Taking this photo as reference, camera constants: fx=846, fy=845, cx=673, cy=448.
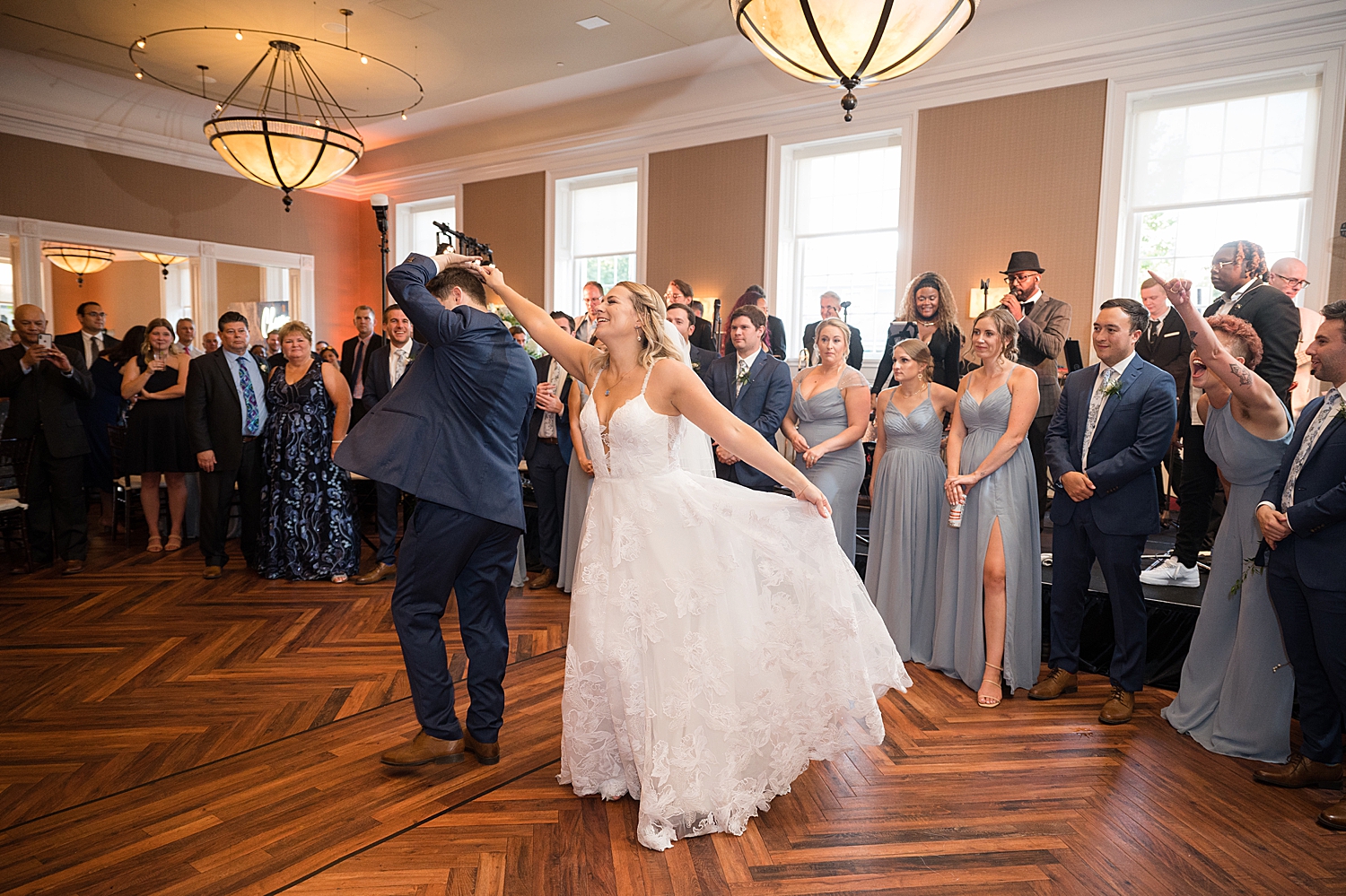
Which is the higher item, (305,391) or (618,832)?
(305,391)

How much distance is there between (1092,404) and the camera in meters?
3.60

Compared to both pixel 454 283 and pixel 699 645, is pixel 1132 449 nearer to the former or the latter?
pixel 699 645

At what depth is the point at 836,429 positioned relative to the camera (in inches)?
176

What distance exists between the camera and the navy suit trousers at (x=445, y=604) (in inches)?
109

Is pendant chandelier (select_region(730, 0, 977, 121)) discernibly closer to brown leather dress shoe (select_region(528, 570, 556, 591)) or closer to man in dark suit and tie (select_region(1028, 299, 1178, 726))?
man in dark suit and tie (select_region(1028, 299, 1178, 726))

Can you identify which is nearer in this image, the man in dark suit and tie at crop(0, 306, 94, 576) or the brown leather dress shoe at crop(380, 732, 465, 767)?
the brown leather dress shoe at crop(380, 732, 465, 767)

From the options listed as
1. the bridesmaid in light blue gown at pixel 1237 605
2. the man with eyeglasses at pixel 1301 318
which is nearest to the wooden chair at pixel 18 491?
the bridesmaid in light blue gown at pixel 1237 605

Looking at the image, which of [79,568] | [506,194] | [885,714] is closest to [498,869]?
[885,714]

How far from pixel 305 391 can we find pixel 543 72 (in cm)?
554

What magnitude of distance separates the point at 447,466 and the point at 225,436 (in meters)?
3.65

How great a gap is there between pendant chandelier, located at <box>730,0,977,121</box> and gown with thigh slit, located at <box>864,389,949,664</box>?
166 centimetres

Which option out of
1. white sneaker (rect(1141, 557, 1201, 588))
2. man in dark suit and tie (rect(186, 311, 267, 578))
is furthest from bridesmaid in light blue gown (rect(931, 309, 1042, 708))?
man in dark suit and tie (rect(186, 311, 267, 578))

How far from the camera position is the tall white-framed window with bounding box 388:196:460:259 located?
40.8 feet

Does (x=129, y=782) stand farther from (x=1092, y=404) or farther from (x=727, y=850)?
(x=1092, y=404)
